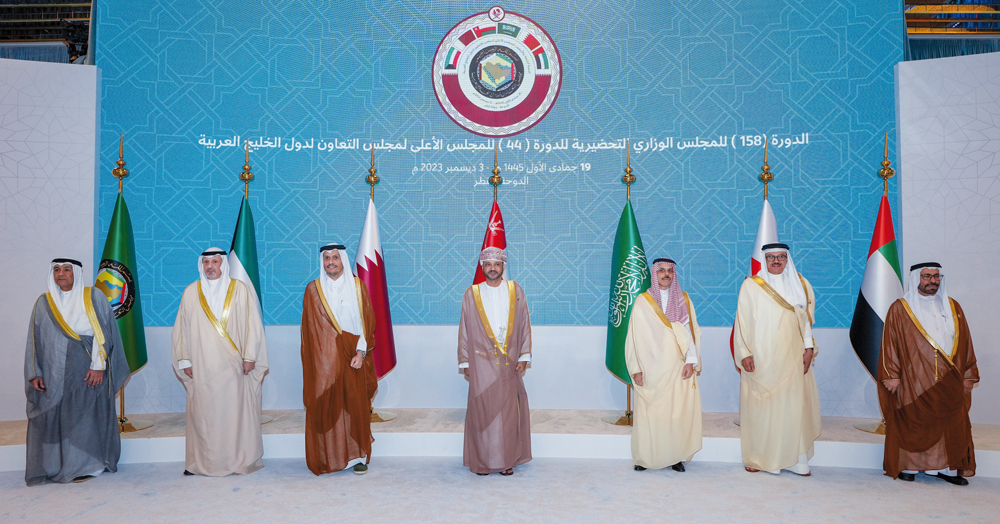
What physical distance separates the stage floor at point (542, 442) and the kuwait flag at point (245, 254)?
102 centimetres

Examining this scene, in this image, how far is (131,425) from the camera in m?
4.12

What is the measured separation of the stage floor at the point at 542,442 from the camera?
370 centimetres

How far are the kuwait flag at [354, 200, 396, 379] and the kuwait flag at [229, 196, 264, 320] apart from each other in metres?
0.74

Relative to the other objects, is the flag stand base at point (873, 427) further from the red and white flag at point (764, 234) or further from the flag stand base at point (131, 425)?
the flag stand base at point (131, 425)

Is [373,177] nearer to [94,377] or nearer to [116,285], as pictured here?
[116,285]

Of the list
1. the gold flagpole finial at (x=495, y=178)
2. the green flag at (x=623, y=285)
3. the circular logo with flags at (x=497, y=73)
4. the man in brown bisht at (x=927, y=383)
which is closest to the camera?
the man in brown bisht at (x=927, y=383)

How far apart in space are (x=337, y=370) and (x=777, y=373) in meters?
2.65

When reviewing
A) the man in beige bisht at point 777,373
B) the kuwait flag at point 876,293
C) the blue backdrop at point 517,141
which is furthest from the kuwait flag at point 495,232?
the kuwait flag at point 876,293

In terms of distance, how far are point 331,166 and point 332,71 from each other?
787 millimetres

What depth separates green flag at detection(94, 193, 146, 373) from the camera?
4094mm

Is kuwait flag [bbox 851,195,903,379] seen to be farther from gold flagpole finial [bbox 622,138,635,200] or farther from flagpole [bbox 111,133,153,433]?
flagpole [bbox 111,133,153,433]

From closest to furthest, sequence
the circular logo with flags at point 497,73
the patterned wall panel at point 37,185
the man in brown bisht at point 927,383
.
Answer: the man in brown bisht at point 927,383, the patterned wall panel at point 37,185, the circular logo with flags at point 497,73

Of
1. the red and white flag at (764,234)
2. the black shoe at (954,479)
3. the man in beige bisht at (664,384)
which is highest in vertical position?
the red and white flag at (764,234)

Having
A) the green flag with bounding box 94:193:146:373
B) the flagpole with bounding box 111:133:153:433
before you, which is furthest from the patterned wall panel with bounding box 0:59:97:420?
the green flag with bounding box 94:193:146:373
